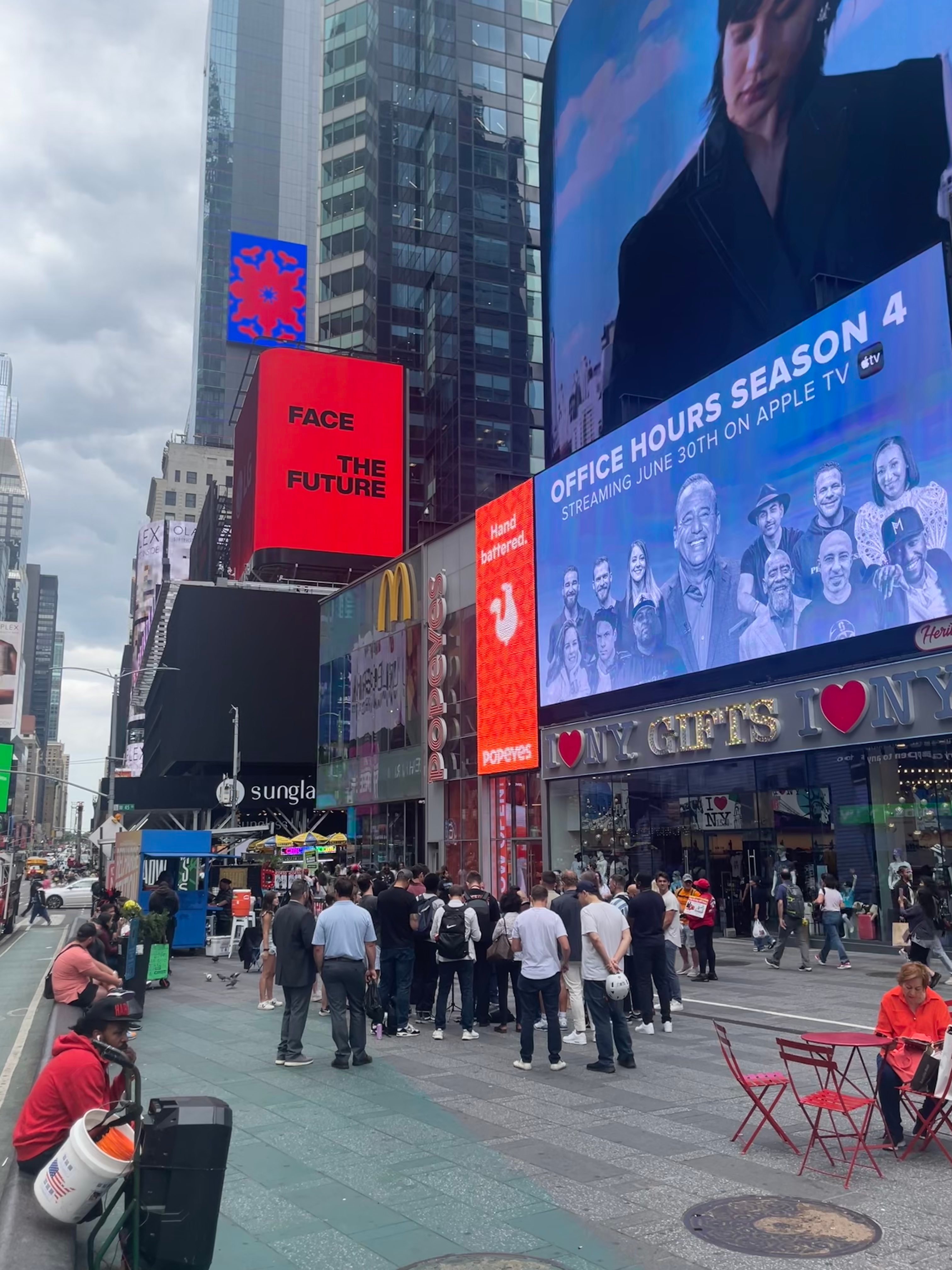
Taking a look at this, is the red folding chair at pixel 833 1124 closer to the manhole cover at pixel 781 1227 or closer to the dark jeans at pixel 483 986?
the manhole cover at pixel 781 1227

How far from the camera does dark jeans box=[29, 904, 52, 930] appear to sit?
40250mm

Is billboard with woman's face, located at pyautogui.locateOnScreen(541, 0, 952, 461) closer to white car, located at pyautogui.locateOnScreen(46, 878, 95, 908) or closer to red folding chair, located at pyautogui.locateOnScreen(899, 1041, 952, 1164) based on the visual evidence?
red folding chair, located at pyautogui.locateOnScreen(899, 1041, 952, 1164)

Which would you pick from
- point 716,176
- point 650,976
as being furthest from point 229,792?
point 650,976

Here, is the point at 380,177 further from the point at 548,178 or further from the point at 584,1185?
the point at 584,1185

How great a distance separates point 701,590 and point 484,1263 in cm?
2013

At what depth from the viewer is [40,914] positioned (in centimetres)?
4178

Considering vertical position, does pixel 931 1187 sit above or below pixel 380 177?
below

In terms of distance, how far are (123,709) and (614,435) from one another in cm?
14441

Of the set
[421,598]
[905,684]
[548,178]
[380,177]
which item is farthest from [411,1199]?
[380,177]

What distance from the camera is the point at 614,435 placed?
28578mm

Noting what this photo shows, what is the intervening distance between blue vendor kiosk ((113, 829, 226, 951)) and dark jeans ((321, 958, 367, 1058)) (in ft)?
50.7

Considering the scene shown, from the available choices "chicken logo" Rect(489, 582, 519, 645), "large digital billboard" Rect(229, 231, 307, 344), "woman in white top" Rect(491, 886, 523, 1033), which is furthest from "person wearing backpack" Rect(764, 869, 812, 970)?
"large digital billboard" Rect(229, 231, 307, 344)

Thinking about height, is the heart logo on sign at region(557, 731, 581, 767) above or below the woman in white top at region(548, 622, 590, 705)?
below

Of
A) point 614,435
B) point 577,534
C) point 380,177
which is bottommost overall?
point 577,534
